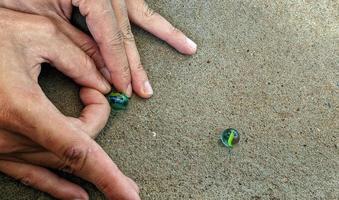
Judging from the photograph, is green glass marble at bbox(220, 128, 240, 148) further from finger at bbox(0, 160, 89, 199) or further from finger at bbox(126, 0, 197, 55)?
finger at bbox(0, 160, 89, 199)

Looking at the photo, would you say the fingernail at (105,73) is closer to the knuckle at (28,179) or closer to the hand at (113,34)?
the hand at (113,34)

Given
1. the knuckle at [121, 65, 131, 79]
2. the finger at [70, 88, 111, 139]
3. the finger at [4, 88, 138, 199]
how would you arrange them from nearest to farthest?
the finger at [4, 88, 138, 199]
the finger at [70, 88, 111, 139]
the knuckle at [121, 65, 131, 79]

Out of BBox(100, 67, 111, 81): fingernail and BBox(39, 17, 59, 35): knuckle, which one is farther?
BBox(100, 67, 111, 81): fingernail

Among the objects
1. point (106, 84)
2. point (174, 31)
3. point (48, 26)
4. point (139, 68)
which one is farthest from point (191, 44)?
point (48, 26)

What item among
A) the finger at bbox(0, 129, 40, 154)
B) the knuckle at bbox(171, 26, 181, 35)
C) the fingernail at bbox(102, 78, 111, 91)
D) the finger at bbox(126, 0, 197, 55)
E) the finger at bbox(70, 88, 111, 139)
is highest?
the knuckle at bbox(171, 26, 181, 35)

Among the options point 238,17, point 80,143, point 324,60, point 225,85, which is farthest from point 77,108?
point 324,60

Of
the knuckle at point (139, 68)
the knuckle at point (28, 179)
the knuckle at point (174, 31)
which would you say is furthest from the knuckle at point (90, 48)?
the knuckle at point (28, 179)

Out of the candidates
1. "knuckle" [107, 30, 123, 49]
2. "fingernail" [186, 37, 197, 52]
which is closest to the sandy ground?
"fingernail" [186, 37, 197, 52]

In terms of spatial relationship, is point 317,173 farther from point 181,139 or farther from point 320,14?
point 320,14
